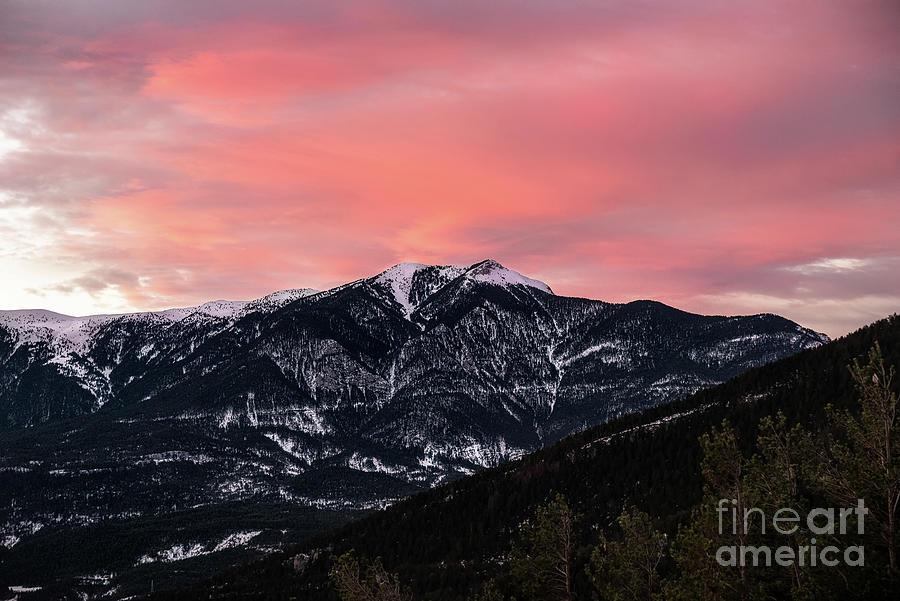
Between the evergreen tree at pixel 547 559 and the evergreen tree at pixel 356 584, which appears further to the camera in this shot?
the evergreen tree at pixel 547 559

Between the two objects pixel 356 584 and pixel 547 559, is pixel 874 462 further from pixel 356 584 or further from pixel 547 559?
pixel 356 584

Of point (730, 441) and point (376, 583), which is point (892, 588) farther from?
point (376, 583)

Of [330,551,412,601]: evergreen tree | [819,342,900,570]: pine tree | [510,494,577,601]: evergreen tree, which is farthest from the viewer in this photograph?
[510,494,577,601]: evergreen tree

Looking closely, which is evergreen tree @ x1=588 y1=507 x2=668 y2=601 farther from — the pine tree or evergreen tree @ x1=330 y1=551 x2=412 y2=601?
the pine tree

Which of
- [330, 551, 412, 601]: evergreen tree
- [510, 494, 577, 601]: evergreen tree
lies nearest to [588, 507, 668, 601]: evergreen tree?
[510, 494, 577, 601]: evergreen tree

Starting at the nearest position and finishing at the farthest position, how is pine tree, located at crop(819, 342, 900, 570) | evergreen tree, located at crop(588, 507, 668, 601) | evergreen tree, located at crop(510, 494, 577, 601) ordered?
pine tree, located at crop(819, 342, 900, 570), evergreen tree, located at crop(588, 507, 668, 601), evergreen tree, located at crop(510, 494, 577, 601)

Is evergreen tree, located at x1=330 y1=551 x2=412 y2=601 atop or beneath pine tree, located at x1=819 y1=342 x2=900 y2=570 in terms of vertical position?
beneath

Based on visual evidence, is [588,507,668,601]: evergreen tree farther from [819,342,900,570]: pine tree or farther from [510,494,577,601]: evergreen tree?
[819,342,900,570]: pine tree

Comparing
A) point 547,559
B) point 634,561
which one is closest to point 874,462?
point 634,561

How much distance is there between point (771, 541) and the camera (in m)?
51.6

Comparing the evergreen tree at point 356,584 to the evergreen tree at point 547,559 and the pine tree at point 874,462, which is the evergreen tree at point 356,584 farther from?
the pine tree at point 874,462

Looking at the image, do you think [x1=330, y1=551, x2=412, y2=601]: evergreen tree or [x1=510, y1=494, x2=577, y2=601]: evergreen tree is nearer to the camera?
[x1=330, y1=551, x2=412, y2=601]: evergreen tree

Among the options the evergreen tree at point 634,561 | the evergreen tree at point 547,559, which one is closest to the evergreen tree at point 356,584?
the evergreen tree at point 547,559

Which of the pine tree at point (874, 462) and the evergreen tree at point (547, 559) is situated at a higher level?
the pine tree at point (874, 462)
